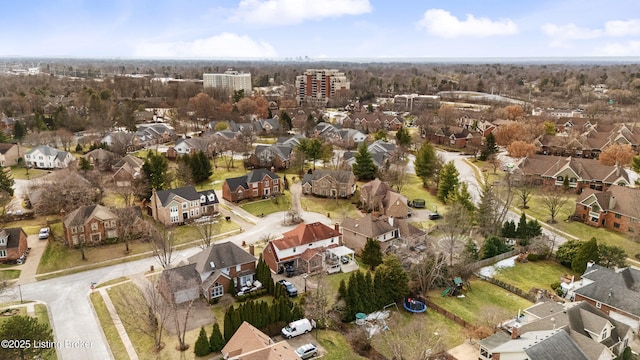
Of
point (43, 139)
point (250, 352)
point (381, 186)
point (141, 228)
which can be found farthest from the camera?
point (43, 139)

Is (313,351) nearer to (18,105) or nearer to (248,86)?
(18,105)

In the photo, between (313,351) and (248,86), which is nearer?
(313,351)

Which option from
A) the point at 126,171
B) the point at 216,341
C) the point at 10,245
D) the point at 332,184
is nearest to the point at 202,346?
the point at 216,341

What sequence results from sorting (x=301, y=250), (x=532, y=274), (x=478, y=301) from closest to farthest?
(x=478, y=301), (x=532, y=274), (x=301, y=250)

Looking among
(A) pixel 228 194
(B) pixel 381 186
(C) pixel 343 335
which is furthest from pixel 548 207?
(A) pixel 228 194

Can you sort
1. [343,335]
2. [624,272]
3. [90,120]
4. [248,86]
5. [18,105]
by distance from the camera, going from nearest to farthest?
[343,335], [624,272], [90,120], [18,105], [248,86]

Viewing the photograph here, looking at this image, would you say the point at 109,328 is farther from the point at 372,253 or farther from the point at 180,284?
the point at 372,253

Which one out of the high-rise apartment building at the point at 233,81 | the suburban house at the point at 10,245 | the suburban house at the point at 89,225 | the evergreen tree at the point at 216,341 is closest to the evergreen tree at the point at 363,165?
the suburban house at the point at 89,225
